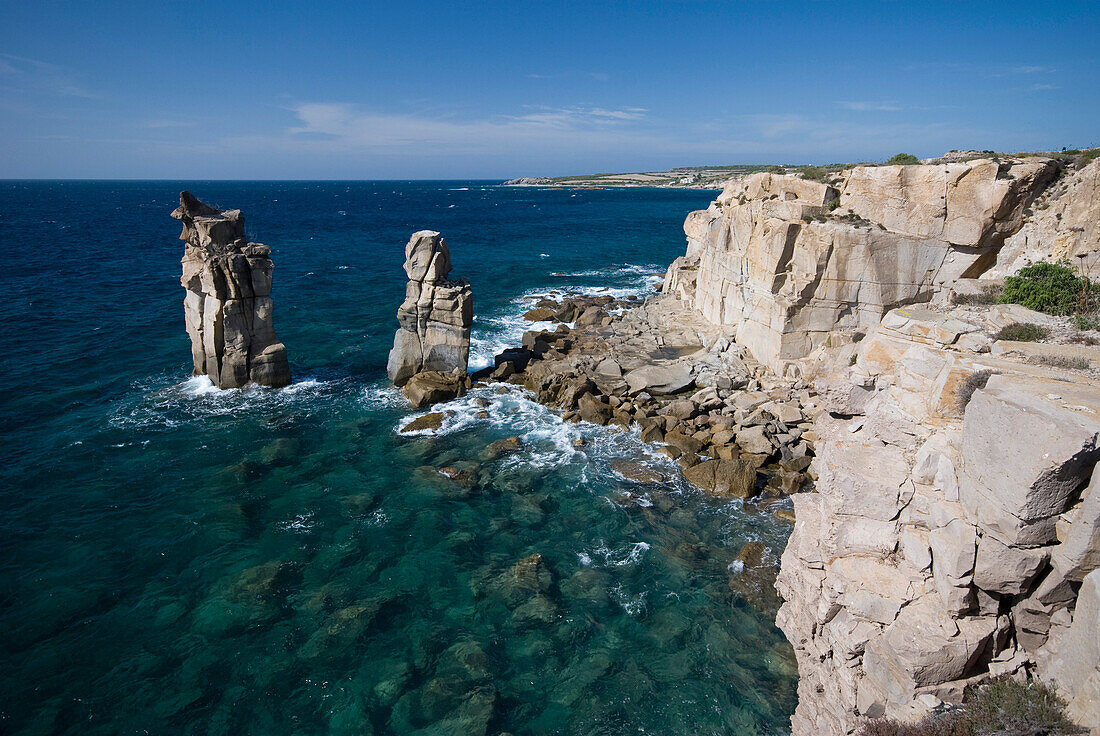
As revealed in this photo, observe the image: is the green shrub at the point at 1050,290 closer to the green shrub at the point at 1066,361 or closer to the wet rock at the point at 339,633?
the green shrub at the point at 1066,361

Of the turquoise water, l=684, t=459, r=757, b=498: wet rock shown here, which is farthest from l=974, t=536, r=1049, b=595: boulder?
l=684, t=459, r=757, b=498: wet rock

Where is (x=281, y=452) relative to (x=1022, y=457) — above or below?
below

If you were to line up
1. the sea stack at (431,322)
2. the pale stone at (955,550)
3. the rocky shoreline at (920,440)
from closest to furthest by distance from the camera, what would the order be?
1. the rocky shoreline at (920,440)
2. the pale stone at (955,550)
3. the sea stack at (431,322)

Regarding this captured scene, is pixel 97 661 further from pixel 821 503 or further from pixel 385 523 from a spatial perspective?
pixel 821 503

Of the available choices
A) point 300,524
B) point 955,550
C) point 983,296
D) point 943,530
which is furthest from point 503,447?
point 983,296

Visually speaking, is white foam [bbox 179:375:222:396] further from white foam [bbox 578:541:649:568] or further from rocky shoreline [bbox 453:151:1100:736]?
white foam [bbox 578:541:649:568]

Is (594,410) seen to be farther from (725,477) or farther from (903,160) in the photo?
(903,160)

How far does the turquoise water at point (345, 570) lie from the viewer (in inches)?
493

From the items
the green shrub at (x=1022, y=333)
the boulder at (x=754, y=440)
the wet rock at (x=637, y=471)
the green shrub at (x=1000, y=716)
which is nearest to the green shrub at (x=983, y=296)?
the green shrub at (x=1022, y=333)

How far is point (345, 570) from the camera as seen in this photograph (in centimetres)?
1645

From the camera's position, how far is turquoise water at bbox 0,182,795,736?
1252 cm

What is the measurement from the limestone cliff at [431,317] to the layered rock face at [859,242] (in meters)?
14.6

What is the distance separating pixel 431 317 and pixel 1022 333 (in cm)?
2328

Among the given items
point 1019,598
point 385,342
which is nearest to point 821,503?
point 1019,598
